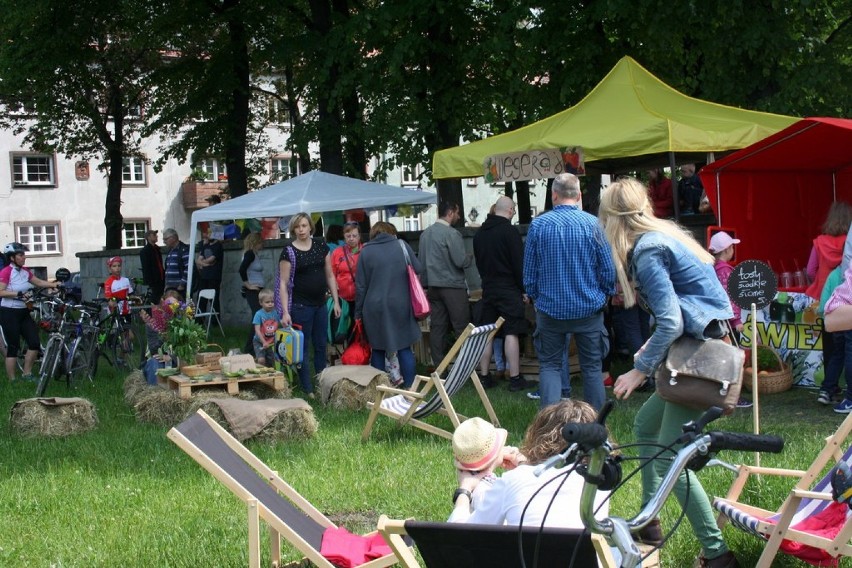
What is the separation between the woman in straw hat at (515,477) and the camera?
330cm

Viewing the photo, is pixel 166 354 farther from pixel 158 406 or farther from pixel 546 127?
pixel 546 127

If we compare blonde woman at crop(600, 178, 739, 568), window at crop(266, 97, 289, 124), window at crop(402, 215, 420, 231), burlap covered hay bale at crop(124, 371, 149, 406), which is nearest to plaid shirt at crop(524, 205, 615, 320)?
blonde woman at crop(600, 178, 739, 568)

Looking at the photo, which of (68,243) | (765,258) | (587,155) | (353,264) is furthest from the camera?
(68,243)

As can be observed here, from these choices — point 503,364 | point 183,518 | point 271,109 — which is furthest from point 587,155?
point 271,109

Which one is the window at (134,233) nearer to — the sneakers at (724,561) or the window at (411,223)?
the window at (411,223)

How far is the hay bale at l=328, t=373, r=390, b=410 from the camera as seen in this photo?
9305mm

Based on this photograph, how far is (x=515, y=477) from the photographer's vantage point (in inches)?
134

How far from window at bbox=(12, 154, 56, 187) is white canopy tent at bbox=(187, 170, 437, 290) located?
30.8m

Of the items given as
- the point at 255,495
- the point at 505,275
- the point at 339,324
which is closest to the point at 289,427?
the point at 505,275

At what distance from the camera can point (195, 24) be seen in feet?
70.1

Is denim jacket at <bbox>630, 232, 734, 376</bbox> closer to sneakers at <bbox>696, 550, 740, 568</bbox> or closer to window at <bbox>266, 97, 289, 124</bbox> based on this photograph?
sneakers at <bbox>696, 550, 740, 568</bbox>

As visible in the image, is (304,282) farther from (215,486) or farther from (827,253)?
(827,253)

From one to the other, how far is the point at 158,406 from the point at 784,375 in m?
5.75

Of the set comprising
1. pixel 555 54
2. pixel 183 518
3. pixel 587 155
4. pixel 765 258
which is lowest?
pixel 183 518
